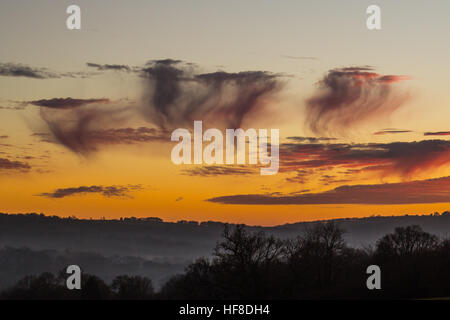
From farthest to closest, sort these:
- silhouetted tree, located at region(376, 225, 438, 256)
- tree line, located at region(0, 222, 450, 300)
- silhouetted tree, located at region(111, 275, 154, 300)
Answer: silhouetted tree, located at region(111, 275, 154, 300), silhouetted tree, located at region(376, 225, 438, 256), tree line, located at region(0, 222, 450, 300)

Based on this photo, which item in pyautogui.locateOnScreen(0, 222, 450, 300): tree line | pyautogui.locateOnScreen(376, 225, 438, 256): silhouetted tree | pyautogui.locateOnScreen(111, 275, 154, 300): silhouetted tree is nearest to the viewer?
pyautogui.locateOnScreen(0, 222, 450, 300): tree line

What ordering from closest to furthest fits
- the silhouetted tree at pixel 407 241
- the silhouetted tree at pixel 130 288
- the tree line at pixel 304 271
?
the tree line at pixel 304 271, the silhouetted tree at pixel 407 241, the silhouetted tree at pixel 130 288

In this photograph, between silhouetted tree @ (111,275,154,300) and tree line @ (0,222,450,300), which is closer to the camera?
tree line @ (0,222,450,300)

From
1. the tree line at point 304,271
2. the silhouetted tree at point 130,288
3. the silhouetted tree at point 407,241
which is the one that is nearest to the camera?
the tree line at point 304,271

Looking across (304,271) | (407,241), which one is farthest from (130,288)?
(304,271)

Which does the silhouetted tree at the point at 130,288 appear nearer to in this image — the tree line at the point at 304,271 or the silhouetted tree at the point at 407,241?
the tree line at the point at 304,271

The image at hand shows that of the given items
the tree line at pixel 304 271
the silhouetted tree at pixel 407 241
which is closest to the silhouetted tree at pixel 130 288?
the tree line at pixel 304 271

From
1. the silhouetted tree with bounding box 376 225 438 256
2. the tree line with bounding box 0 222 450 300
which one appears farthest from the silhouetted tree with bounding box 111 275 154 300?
the silhouetted tree with bounding box 376 225 438 256

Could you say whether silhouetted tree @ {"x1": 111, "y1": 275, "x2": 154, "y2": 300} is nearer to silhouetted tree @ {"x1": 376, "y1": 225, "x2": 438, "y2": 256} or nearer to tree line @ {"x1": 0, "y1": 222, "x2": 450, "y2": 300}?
tree line @ {"x1": 0, "y1": 222, "x2": 450, "y2": 300}
